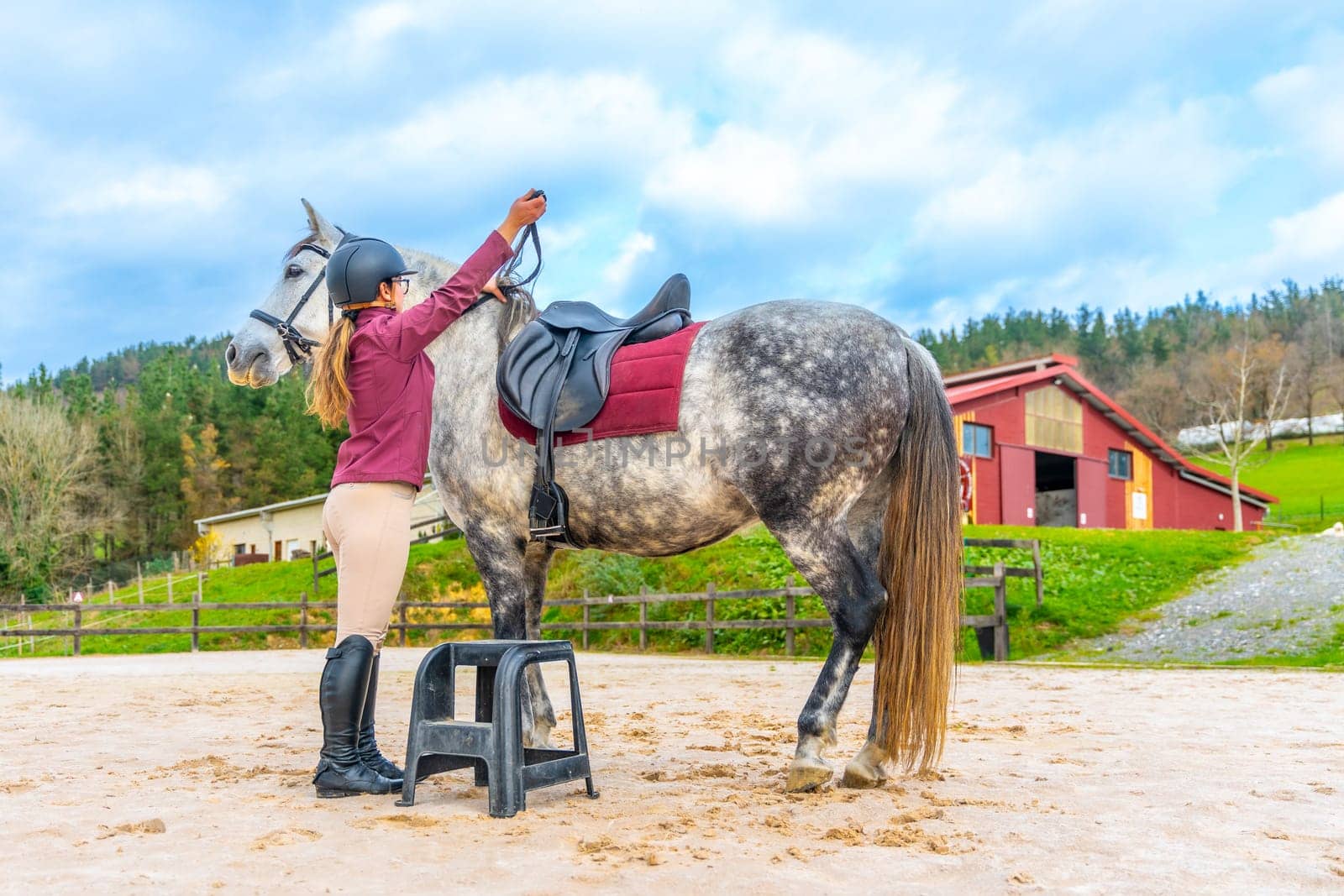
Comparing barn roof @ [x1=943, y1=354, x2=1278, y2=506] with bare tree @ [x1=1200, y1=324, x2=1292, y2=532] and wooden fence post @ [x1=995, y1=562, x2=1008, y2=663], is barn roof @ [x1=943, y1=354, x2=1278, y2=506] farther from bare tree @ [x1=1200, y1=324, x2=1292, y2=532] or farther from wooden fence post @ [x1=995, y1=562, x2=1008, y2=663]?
wooden fence post @ [x1=995, y1=562, x2=1008, y2=663]

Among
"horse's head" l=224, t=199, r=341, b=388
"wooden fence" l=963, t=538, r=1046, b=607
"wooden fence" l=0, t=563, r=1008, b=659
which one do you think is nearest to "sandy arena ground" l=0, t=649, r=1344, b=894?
"horse's head" l=224, t=199, r=341, b=388

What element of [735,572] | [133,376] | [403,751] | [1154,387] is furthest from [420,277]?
[133,376]

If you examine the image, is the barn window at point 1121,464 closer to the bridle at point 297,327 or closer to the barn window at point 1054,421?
the barn window at point 1054,421

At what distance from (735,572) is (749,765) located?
13.7m

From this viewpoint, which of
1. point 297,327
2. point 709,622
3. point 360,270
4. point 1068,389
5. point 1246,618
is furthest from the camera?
point 1068,389

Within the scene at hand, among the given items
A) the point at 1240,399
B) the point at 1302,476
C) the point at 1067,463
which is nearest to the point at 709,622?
the point at 1067,463

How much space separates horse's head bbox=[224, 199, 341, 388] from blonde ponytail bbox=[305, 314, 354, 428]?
0.85 m

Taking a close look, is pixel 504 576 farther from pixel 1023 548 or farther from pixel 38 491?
pixel 38 491

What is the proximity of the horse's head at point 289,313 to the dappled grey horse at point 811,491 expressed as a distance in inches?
44.4

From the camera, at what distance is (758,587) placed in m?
17.8

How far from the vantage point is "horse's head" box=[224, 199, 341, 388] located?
191 inches

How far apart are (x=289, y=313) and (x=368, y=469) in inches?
58.7

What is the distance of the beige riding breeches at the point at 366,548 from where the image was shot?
3.90 meters

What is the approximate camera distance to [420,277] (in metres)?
5.06
